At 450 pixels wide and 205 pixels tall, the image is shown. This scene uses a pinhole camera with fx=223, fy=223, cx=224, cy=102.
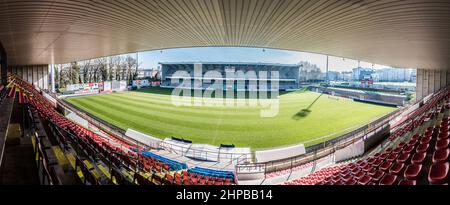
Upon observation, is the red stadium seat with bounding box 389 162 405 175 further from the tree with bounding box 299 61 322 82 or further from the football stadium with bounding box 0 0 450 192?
the tree with bounding box 299 61 322 82

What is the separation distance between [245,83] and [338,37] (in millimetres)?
40383

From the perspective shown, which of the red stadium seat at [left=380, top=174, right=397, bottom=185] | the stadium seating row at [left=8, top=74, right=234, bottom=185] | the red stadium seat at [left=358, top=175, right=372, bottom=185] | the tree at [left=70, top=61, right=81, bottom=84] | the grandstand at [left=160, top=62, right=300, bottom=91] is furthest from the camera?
the grandstand at [left=160, top=62, right=300, bottom=91]

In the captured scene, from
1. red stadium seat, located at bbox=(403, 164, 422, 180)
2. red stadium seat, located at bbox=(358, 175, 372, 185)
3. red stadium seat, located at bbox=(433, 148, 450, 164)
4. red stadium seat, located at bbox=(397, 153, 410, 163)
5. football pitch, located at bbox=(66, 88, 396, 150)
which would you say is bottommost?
football pitch, located at bbox=(66, 88, 396, 150)

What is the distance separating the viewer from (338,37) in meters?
12.7

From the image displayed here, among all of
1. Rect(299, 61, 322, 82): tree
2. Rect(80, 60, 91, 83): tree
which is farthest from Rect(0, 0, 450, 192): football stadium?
Rect(299, 61, 322, 82): tree

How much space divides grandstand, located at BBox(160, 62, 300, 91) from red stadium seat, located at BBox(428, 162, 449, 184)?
1848 inches

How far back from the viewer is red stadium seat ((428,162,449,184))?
10.8 ft

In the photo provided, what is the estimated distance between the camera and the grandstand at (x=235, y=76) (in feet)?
174

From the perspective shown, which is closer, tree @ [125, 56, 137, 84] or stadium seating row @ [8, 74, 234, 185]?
stadium seating row @ [8, 74, 234, 185]

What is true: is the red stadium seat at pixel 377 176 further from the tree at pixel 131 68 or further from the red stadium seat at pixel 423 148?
the tree at pixel 131 68

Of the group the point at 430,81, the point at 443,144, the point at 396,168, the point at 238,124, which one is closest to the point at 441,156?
the point at 396,168

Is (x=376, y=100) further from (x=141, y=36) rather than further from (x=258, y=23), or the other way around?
(x=141, y=36)

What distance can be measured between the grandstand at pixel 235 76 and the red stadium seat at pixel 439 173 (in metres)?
46.9
